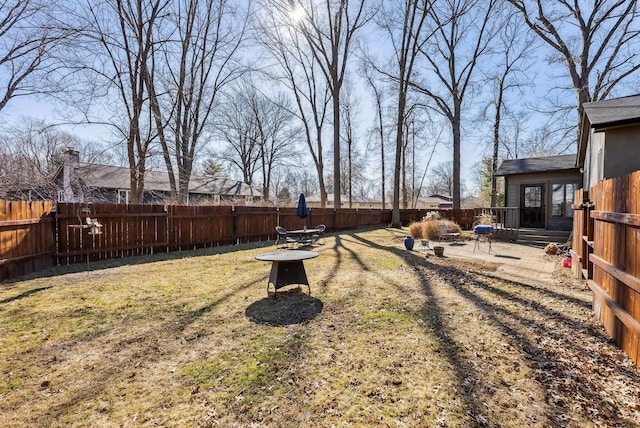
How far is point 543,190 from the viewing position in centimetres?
1304

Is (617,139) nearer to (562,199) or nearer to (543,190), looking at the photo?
(562,199)

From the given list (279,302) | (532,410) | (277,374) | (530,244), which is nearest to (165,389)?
(277,374)

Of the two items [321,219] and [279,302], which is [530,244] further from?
[279,302]

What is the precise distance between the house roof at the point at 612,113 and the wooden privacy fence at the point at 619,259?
306 cm

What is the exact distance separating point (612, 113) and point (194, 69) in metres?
16.2

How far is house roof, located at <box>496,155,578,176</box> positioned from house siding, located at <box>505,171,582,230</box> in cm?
30

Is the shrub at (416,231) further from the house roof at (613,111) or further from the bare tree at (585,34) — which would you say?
the bare tree at (585,34)

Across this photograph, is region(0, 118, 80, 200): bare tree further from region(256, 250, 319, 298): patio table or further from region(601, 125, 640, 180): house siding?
region(601, 125, 640, 180): house siding

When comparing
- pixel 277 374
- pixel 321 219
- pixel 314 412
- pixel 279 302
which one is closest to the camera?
pixel 314 412

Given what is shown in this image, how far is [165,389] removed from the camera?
233 cm

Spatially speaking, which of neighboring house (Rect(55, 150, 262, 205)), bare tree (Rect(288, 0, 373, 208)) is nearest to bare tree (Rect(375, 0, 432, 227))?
bare tree (Rect(288, 0, 373, 208))

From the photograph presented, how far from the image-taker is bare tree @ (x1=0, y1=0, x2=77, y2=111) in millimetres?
7961

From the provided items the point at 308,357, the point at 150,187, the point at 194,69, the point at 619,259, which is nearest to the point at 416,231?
the point at 619,259

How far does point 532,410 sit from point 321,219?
13483 millimetres
